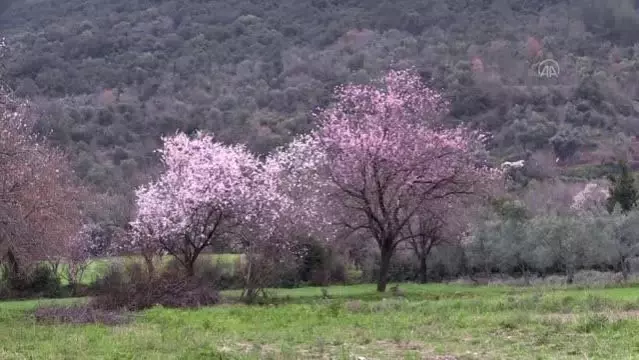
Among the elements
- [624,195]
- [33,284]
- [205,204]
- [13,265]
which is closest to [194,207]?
[205,204]

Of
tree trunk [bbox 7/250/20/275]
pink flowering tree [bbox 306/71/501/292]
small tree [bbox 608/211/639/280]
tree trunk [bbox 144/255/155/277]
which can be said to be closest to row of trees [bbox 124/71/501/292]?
pink flowering tree [bbox 306/71/501/292]

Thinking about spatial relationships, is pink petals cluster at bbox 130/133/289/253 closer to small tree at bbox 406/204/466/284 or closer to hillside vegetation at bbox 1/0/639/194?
small tree at bbox 406/204/466/284

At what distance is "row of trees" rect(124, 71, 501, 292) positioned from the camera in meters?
33.0

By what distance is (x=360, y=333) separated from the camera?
17359 mm

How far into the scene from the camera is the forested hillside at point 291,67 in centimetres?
7219

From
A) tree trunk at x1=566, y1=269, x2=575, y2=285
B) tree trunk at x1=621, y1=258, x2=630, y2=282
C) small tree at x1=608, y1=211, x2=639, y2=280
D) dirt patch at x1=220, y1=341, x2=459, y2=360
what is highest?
small tree at x1=608, y1=211, x2=639, y2=280

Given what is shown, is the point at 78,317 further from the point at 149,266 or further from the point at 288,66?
the point at 288,66

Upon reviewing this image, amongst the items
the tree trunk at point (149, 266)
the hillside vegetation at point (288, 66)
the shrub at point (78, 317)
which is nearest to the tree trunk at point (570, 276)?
the tree trunk at point (149, 266)

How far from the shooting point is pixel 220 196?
3400 cm

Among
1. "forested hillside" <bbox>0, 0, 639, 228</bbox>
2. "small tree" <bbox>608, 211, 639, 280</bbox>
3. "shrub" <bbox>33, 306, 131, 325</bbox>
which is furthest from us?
"forested hillside" <bbox>0, 0, 639, 228</bbox>

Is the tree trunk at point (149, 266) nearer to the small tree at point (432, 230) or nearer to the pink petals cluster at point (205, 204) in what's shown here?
the pink petals cluster at point (205, 204)

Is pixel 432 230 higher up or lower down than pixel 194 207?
lower down

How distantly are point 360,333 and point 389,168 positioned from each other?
633 inches
